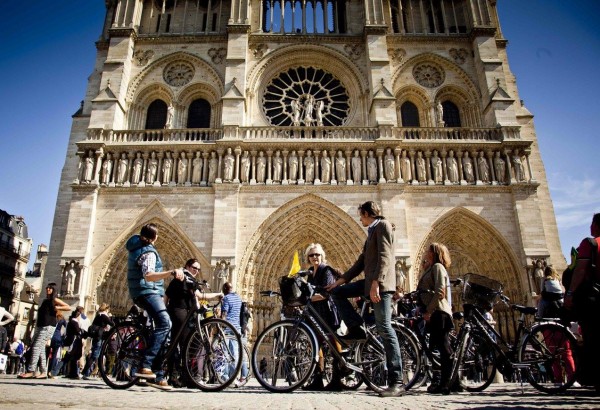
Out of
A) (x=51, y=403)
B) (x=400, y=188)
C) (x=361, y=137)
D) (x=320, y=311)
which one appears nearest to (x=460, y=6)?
(x=361, y=137)

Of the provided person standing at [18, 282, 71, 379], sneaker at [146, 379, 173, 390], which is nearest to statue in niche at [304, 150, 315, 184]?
person standing at [18, 282, 71, 379]

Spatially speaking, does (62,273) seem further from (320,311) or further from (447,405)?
(447,405)

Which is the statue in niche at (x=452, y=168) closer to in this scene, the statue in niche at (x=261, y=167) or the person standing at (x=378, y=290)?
the statue in niche at (x=261, y=167)

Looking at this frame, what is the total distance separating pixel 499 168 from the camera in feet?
46.3

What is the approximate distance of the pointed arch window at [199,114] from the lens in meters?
16.5

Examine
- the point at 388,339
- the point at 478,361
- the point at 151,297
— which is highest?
the point at 151,297

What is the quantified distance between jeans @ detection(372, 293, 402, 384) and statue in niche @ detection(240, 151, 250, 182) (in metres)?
10.2

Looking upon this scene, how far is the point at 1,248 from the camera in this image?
2602 cm

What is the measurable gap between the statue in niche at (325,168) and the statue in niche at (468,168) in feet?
14.8

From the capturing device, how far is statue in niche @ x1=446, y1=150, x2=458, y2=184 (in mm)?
14023

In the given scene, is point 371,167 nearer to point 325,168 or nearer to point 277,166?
point 325,168

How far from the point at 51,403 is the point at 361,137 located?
12.9 m

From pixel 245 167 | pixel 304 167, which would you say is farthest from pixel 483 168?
pixel 245 167

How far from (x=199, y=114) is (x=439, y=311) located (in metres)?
14.1
